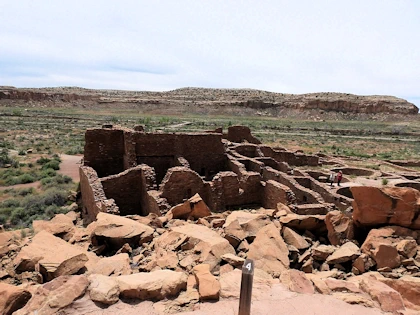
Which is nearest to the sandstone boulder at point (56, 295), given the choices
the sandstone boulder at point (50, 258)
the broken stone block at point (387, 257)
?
the sandstone boulder at point (50, 258)

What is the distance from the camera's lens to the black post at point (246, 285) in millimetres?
4094

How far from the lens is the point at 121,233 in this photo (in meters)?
7.23

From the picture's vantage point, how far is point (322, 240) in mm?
7430

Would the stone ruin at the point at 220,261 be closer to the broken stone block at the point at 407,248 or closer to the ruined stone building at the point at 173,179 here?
the broken stone block at the point at 407,248

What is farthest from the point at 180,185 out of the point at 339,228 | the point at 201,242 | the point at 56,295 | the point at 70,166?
the point at 70,166

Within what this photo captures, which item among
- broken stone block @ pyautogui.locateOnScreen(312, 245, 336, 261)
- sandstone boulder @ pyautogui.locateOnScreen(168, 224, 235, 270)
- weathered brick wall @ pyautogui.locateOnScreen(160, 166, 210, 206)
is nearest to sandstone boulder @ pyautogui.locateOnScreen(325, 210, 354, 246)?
broken stone block @ pyautogui.locateOnScreen(312, 245, 336, 261)

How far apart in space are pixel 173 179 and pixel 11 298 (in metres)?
8.19

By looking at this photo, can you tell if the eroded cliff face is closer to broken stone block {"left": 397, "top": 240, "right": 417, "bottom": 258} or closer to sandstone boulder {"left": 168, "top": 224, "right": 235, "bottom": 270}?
sandstone boulder {"left": 168, "top": 224, "right": 235, "bottom": 270}

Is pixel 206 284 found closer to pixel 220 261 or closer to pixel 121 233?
pixel 220 261

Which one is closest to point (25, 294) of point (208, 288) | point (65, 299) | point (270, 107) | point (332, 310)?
point (65, 299)

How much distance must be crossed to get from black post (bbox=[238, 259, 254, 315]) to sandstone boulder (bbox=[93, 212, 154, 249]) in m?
3.51

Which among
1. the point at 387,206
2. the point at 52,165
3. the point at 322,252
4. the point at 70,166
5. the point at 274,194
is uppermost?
the point at 387,206

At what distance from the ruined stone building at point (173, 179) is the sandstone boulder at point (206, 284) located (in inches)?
195

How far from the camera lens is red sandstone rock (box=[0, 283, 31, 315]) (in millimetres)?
4504
